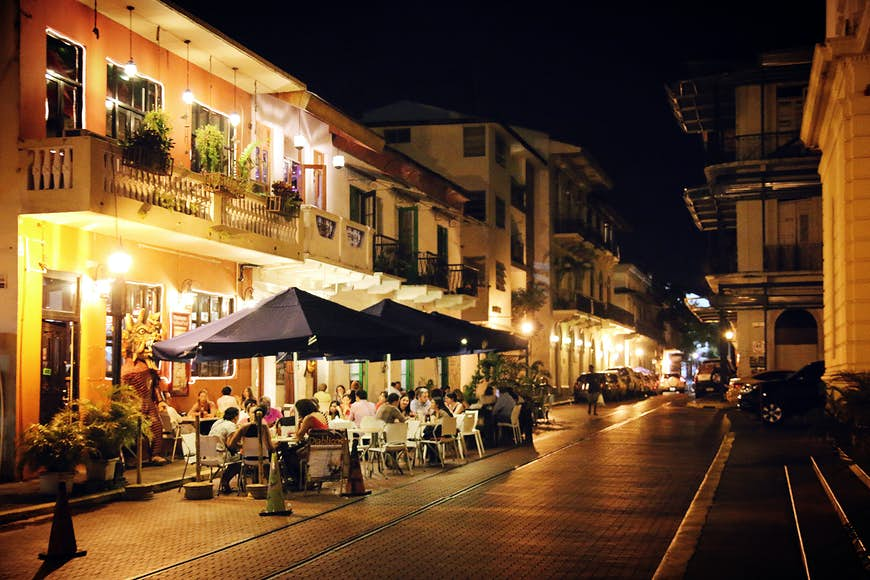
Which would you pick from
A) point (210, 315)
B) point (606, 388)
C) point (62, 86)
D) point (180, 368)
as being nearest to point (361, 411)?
point (180, 368)

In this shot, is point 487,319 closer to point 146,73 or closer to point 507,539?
point 146,73

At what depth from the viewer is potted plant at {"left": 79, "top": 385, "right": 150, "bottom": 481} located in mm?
16031

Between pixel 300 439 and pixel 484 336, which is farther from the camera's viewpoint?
pixel 484 336

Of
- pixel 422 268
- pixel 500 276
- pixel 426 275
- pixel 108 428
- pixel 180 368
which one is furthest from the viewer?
pixel 500 276

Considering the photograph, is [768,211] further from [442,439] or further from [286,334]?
[286,334]

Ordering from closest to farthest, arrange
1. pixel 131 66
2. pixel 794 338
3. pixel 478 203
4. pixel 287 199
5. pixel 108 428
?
1. pixel 108 428
2. pixel 131 66
3. pixel 287 199
4. pixel 794 338
5. pixel 478 203

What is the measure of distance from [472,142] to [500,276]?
615cm

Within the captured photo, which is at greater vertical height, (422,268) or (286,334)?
(422,268)

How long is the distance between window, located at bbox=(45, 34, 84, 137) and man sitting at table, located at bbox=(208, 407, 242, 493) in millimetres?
5442

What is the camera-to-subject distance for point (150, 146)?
1872 cm

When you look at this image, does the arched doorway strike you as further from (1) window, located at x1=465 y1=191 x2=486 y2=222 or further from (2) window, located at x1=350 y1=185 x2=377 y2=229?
(2) window, located at x1=350 y1=185 x2=377 y2=229

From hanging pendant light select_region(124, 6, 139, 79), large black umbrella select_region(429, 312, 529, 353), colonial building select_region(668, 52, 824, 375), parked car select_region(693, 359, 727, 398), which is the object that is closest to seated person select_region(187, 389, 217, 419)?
large black umbrella select_region(429, 312, 529, 353)

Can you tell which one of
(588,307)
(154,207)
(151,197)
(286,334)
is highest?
(151,197)

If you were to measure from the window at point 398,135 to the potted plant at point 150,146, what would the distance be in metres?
29.7
